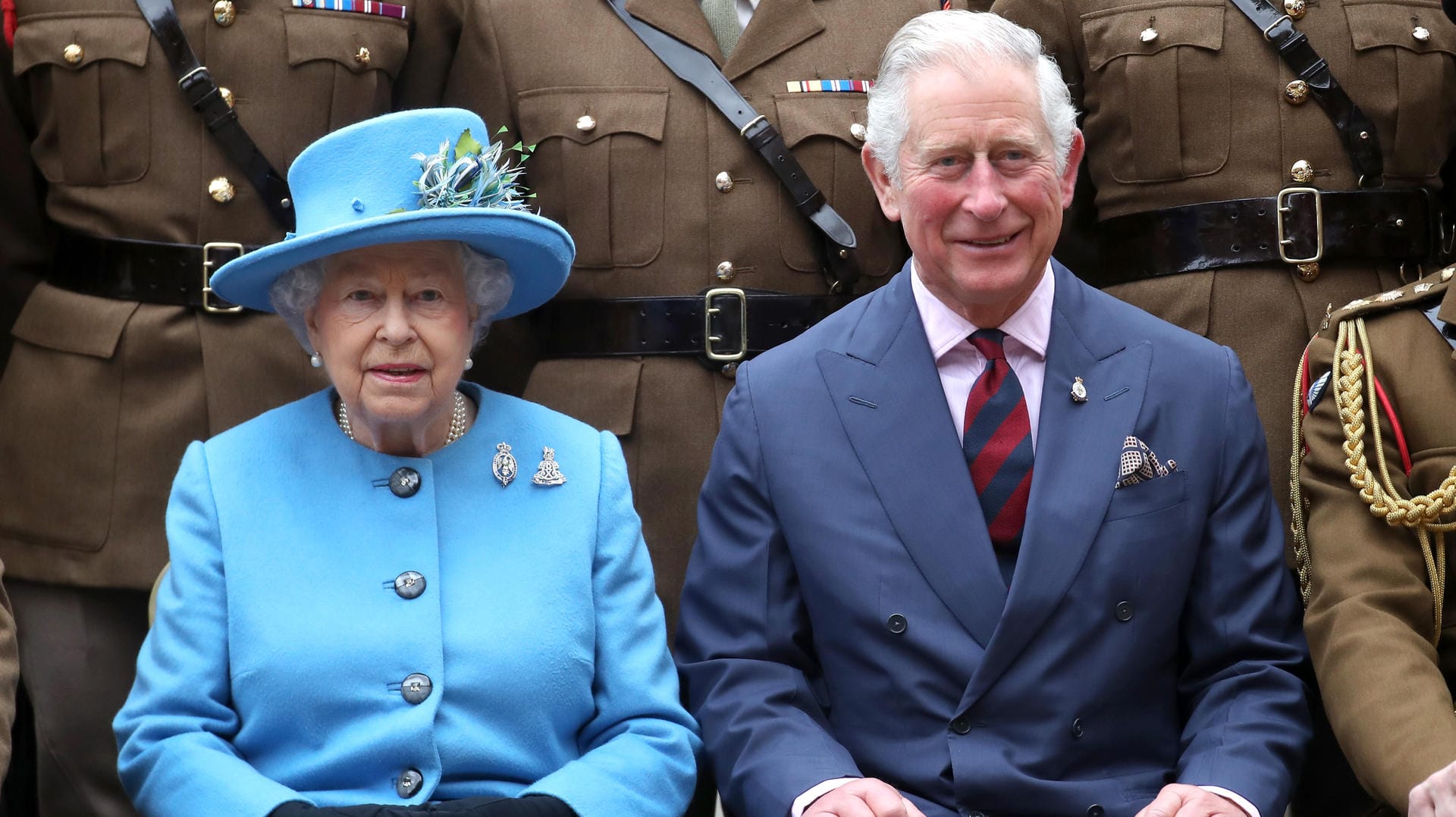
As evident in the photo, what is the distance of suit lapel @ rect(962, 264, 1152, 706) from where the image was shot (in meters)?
3.58

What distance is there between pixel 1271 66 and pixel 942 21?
1.01 metres

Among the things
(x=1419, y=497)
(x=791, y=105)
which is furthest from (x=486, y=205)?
(x=1419, y=497)

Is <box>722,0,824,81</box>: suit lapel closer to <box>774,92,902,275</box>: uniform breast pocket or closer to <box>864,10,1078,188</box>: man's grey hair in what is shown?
<box>774,92,902,275</box>: uniform breast pocket

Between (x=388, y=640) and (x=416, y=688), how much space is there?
99 mm

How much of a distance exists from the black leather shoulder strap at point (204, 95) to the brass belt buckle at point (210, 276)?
0.48 ft

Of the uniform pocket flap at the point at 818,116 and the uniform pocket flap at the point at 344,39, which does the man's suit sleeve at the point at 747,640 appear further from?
the uniform pocket flap at the point at 344,39

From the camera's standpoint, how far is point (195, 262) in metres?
4.37

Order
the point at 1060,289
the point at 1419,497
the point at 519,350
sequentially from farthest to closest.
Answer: the point at 519,350 < the point at 1060,289 < the point at 1419,497

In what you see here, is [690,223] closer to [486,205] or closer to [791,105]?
[791,105]

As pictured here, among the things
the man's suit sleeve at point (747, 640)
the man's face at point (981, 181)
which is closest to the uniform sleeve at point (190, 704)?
the man's suit sleeve at point (747, 640)

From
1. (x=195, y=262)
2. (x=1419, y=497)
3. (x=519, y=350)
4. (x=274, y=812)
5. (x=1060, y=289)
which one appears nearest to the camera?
(x=274, y=812)

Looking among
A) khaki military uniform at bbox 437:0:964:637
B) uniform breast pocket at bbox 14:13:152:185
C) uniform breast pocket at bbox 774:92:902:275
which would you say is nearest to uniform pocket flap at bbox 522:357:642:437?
khaki military uniform at bbox 437:0:964:637

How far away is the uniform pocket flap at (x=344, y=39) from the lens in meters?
4.40

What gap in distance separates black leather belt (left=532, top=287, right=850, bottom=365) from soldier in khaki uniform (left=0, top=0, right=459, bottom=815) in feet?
2.34
